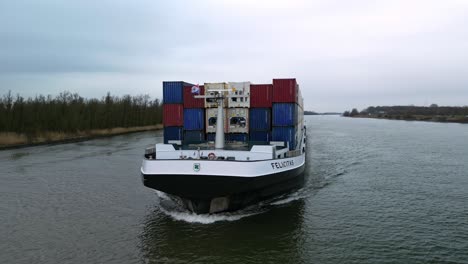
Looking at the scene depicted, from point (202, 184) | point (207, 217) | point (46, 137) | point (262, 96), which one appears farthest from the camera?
point (46, 137)

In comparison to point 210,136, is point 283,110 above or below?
above

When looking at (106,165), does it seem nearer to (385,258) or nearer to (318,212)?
(318,212)

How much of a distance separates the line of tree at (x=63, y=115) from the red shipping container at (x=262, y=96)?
121 feet

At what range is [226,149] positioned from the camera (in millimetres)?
16516

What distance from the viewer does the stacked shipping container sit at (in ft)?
62.0

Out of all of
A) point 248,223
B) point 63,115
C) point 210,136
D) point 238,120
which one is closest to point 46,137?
point 63,115

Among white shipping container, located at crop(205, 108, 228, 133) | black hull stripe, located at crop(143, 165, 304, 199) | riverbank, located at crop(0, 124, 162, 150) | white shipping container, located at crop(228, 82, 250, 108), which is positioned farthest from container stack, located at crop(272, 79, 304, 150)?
riverbank, located at crop(0, 124, 162, 150)

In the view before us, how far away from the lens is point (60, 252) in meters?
11.5

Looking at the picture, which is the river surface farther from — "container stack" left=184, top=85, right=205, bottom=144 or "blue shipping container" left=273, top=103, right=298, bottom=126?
"blue shipping container" left=273, top=103, right=298, bottom=126

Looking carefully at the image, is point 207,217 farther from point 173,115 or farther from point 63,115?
point 63,115

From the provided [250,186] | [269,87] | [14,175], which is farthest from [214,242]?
[14,175]

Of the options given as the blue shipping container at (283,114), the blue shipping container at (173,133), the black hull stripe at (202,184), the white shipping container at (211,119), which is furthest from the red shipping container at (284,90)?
the black hull stripe at (202,184)

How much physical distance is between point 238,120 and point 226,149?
3.19 m

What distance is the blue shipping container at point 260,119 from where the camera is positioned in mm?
19234
